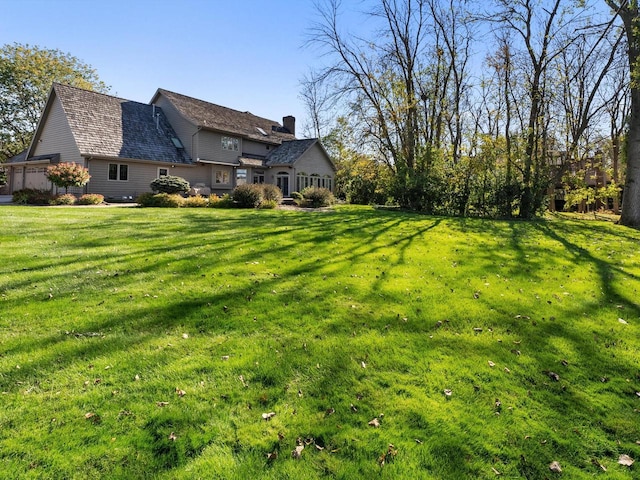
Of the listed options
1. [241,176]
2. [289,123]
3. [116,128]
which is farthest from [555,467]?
[289,123]

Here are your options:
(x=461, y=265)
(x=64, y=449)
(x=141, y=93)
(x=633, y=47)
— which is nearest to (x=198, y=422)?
(x=64, y=449)

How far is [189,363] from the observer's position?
357 centimetres

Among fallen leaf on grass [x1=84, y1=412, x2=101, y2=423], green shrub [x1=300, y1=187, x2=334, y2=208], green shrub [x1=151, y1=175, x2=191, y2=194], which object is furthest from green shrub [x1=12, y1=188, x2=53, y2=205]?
fallen leaf on grass [x1=84, y1=412, x2=101, y2=423]

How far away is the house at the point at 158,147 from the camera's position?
73.6 ft

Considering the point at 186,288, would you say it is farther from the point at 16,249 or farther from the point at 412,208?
the point at 412,208

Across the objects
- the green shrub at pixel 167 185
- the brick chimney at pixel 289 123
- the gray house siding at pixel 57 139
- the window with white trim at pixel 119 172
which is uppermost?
the brick chimney at pixel 289 123

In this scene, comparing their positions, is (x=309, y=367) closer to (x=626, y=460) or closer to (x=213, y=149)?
(x=626, y=460)

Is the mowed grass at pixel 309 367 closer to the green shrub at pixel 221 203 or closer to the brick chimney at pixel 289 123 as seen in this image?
the green shrub at pixel 221 203

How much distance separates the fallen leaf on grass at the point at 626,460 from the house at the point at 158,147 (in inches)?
987

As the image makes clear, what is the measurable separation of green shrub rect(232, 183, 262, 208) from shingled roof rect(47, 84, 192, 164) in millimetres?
9320

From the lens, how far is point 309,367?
3605mm

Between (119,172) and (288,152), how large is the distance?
14434 mm

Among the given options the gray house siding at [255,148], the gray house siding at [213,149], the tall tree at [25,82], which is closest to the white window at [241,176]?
the gray house siding at [213,149]

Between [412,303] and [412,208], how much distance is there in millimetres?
16687
